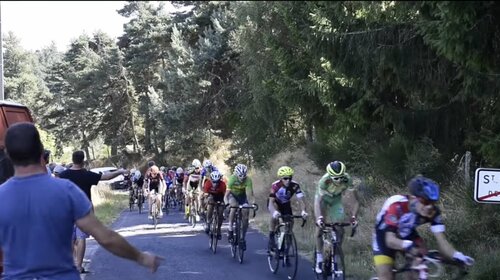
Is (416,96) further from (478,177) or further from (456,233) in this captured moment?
(478,177)

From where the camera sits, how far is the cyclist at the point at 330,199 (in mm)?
10031

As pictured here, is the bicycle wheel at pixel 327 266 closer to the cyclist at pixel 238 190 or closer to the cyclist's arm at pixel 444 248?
the cyclist at pixel 238 190

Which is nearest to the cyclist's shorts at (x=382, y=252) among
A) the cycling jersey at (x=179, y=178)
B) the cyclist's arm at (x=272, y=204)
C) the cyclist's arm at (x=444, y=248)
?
the cyclist's arm at (x=444, y=248)

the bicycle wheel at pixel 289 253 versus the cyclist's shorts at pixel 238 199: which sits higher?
the cyclist's shorts at pixel 238 199

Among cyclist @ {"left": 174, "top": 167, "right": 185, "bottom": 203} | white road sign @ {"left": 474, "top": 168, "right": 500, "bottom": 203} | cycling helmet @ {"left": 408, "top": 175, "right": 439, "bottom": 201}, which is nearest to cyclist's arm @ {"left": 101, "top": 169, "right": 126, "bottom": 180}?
cycling helmet @ {"left": 408, "top": 175, "right": 439, "bottom": 201}

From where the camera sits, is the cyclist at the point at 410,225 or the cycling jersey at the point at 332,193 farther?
the cycling jersey at the point at 332,193

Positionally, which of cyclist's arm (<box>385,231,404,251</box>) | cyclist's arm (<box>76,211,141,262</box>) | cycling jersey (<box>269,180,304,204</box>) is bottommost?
cyclist's arm (<box>385,231,404,251</box>)

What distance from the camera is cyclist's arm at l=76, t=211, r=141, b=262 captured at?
3834 mm

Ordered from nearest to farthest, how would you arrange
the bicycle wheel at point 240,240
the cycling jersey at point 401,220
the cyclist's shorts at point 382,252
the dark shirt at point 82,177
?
the cycling jersey at point 401,220, the cyclist's shorts at point 382,252, the dark shirt at point 82,177, the bicycle wheel at point 240,240

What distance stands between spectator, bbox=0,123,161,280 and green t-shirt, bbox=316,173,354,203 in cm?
682

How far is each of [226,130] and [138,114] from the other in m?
25.8

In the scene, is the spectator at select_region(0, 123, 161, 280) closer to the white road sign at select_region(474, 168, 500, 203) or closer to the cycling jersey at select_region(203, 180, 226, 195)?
the white road sign at select_region(474, 168, 500, 203)

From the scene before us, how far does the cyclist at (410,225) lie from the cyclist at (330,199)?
3.18 m

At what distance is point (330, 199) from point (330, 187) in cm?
22
